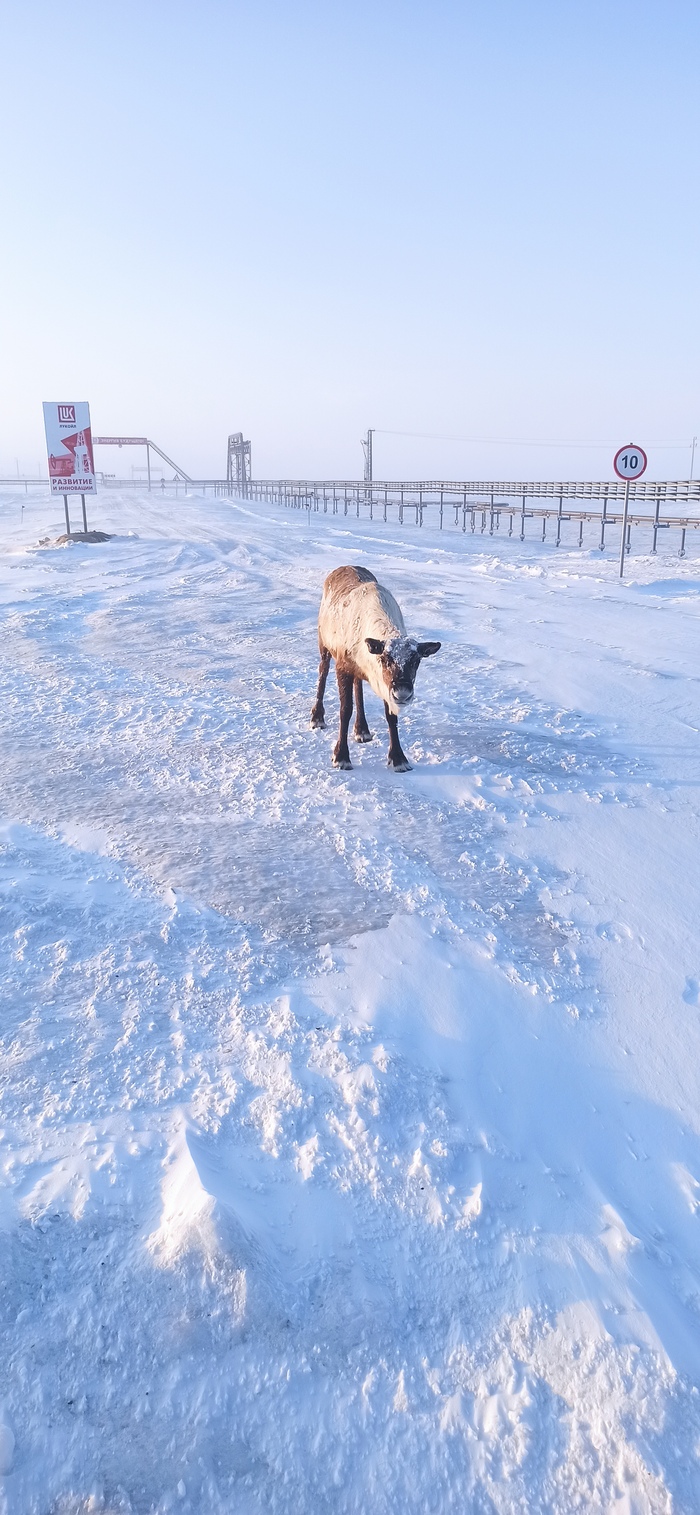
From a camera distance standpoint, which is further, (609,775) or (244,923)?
(609,775)

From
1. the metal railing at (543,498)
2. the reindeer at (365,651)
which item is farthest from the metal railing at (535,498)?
the reindeer at (365,651)

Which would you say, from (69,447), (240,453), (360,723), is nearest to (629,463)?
(360,723)

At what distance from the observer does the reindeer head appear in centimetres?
544

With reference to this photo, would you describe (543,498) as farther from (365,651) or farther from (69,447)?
(365,651)

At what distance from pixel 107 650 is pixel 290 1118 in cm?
782

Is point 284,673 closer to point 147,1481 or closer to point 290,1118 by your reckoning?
point 290,1118

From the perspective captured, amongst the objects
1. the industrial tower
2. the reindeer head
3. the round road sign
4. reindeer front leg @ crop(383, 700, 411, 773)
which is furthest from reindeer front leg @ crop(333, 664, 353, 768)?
the industrial tower

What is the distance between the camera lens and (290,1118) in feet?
9.16

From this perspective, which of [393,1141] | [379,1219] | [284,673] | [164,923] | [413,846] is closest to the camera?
[379,1219]

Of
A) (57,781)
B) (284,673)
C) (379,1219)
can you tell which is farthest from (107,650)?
(379,1219)

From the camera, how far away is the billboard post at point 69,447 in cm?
2502

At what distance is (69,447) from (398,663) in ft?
79.0

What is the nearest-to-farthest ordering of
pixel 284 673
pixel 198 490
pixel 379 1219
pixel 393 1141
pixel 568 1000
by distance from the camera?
pixel 379 1219 → pixel 393 1141 → pixel 568 1000 → pixel 284 673 → pixel 198 490

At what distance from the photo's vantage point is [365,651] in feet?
19.5
